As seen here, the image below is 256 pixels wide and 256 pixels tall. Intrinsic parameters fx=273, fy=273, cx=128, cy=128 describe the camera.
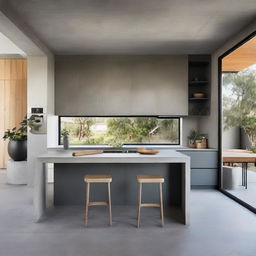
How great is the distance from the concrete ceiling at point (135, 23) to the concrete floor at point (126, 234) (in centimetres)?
278

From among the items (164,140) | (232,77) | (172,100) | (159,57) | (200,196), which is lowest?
(200,196)

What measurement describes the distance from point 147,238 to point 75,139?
12.6ft

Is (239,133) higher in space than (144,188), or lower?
higher

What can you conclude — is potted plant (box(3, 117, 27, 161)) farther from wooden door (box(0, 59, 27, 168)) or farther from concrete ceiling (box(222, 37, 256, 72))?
concrete ceiling (box(222, 37, 256, 72))

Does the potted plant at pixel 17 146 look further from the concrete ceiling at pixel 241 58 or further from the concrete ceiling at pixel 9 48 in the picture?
the concrete ceiling at pixel 241 58

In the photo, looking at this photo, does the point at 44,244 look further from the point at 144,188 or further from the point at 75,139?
the point at 75,139

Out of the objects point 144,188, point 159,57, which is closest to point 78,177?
point 144,188

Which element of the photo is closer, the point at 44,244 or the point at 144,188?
the point at 44,244

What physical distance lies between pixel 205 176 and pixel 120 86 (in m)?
2.60

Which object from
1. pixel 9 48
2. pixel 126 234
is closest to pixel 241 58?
pixel 126 234

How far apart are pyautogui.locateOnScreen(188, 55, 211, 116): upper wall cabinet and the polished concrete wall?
2.23m

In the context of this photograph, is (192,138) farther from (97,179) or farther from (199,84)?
(97,179)

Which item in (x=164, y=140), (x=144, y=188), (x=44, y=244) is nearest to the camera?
(x=44, y=244)

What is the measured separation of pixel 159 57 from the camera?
596 cm
